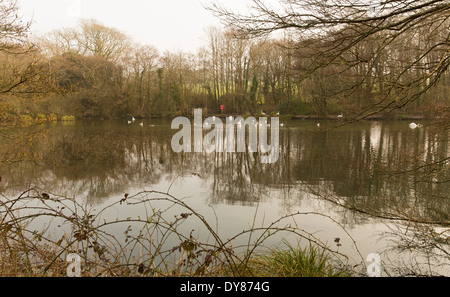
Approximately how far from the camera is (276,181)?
26.1 ft

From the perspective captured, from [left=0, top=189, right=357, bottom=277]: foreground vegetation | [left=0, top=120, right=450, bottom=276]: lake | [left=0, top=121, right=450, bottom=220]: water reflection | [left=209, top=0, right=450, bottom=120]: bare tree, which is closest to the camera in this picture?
[left=0, top=189, right=357, bottom=277]: foreground vegetation

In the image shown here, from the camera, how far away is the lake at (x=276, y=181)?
487 cm

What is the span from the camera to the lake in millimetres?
4871

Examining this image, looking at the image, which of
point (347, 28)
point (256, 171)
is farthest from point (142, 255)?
point (256, 171)

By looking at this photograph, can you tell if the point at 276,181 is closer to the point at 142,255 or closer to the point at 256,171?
the point at 256,171

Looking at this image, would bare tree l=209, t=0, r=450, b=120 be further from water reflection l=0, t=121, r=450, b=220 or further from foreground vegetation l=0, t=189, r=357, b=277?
foreground vegetation l=0, t=189, r=357, b=277

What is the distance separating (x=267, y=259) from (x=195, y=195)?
135 inches

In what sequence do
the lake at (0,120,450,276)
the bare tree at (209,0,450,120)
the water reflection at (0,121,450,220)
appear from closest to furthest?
1. the bare tree at (209,0,450,120)
2. the lake at (0,120,450,276)
3. the water reflection at (0,121,450,220)

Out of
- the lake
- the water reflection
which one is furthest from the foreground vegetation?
the water reflection

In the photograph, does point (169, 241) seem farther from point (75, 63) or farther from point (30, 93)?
point (75, 63)
